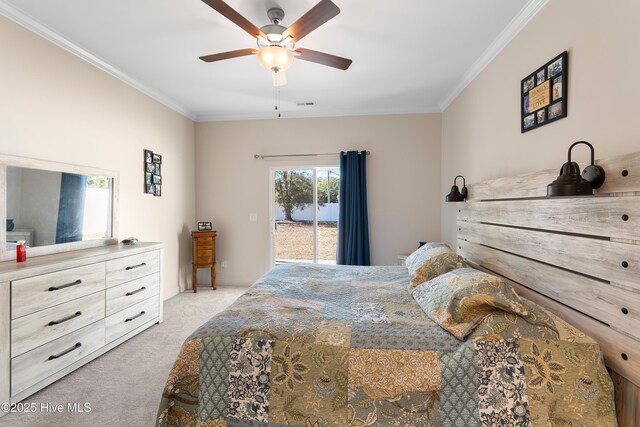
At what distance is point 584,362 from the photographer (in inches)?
48.8

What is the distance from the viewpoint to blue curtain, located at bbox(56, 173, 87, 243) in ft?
8.40

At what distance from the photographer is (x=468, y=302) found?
1433 millimetres

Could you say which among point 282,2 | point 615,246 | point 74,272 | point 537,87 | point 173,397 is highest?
point 282,2

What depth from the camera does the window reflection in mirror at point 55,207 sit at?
86.7 inches

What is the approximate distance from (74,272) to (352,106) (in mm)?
3651

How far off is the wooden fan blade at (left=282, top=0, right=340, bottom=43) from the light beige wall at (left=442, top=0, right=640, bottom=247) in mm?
1344

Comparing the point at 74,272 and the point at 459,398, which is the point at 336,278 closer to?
the point at 459,398

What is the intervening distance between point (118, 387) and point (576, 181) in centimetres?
306

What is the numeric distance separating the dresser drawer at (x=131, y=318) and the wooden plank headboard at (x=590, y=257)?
3332 millimetres

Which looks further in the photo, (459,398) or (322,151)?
(322,151)

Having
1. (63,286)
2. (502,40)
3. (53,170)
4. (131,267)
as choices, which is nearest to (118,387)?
(63,286)

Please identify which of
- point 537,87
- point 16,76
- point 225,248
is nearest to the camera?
point 537,87

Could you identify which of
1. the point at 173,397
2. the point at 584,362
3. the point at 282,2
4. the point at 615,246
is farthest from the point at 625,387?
the point at 282,2

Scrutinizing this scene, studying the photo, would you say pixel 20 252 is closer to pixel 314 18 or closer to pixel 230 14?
pixel 230 14
